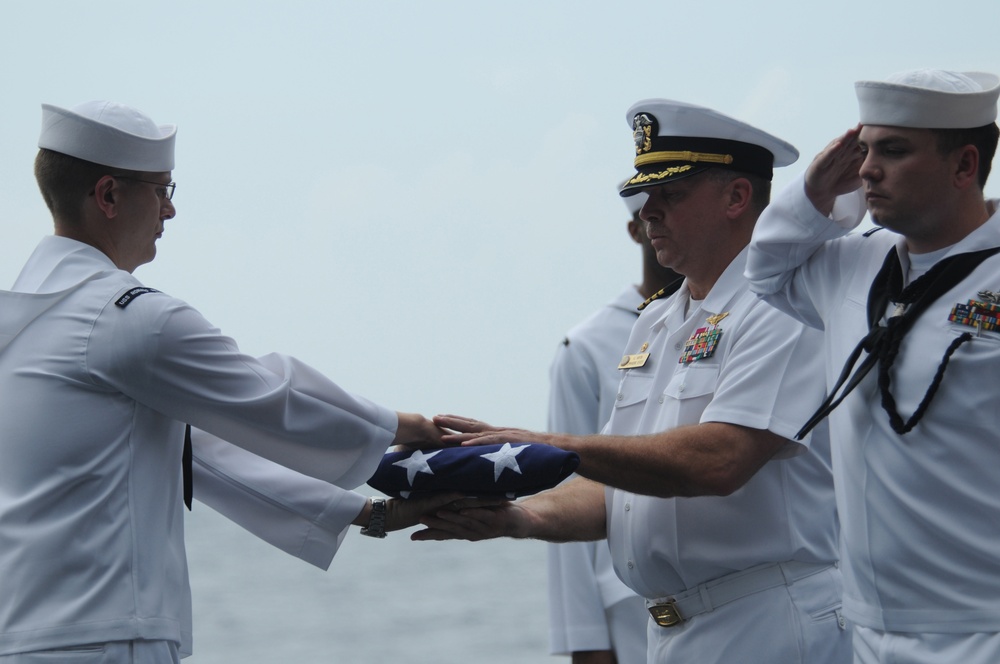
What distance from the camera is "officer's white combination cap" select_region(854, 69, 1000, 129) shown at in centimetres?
265

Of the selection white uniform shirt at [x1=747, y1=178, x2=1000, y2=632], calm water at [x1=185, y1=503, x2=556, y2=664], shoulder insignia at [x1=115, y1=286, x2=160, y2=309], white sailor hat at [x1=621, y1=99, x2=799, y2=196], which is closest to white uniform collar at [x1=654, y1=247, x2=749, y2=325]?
white sailor hat at [x1=621, y1=99, x2=799, y2=196]

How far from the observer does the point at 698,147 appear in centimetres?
357

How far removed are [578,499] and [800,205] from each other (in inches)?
42.4

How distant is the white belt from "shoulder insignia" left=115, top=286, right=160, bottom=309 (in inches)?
55.3

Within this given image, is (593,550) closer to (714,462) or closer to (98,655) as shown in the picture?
(714,462)

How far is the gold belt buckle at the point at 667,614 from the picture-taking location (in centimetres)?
330

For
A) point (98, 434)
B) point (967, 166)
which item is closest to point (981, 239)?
point (967, 166)

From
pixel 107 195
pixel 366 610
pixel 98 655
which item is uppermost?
pixel 107 195

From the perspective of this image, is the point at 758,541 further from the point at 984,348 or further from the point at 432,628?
the point at 432,628

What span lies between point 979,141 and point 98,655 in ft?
6.40

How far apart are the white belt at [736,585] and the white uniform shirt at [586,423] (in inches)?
42.5

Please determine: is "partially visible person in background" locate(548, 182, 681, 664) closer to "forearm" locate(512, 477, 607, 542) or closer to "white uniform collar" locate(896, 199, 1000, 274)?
"forearm" locate(512, 477, 607, 542)

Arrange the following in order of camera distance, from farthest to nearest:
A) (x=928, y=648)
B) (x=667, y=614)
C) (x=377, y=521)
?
(x=377, y=521) → (x=667, y=614) → (x=928, y=648)

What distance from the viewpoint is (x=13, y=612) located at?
2678mm
